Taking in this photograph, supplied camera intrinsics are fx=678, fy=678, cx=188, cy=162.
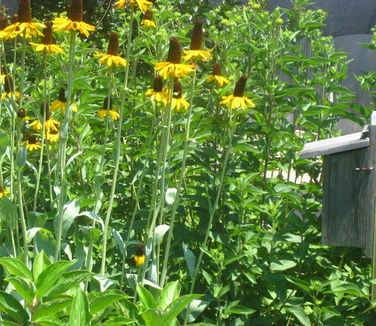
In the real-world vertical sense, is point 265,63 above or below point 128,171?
above

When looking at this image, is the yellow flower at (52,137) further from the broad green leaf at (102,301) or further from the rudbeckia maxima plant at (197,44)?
the broad green leaf at (102,301)

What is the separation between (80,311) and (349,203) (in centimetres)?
136

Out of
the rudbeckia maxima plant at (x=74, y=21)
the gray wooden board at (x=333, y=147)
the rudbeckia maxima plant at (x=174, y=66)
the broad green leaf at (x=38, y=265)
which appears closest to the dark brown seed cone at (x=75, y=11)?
the rudbeckia maxima plant at (x=74, y=21)

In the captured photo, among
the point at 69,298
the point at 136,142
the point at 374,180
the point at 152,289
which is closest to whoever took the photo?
the point at 69,298

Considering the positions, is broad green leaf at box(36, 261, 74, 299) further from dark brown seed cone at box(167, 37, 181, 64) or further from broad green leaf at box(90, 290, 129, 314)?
dark brown seed cone at box(167, 37, 181, 64)

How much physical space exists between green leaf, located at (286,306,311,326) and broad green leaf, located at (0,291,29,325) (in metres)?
1.25

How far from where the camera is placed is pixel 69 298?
203 cm

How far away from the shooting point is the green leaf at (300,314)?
287 centimetres

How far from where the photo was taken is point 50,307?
1.99m

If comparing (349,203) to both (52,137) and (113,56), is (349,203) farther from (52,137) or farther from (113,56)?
(52,137)

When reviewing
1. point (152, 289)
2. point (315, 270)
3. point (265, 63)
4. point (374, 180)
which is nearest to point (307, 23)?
point (265, 63)

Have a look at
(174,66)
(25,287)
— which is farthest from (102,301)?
(174,66)

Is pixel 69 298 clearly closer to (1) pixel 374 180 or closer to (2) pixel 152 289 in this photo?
(2) pixel 152 289

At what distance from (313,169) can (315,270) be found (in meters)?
0.49
